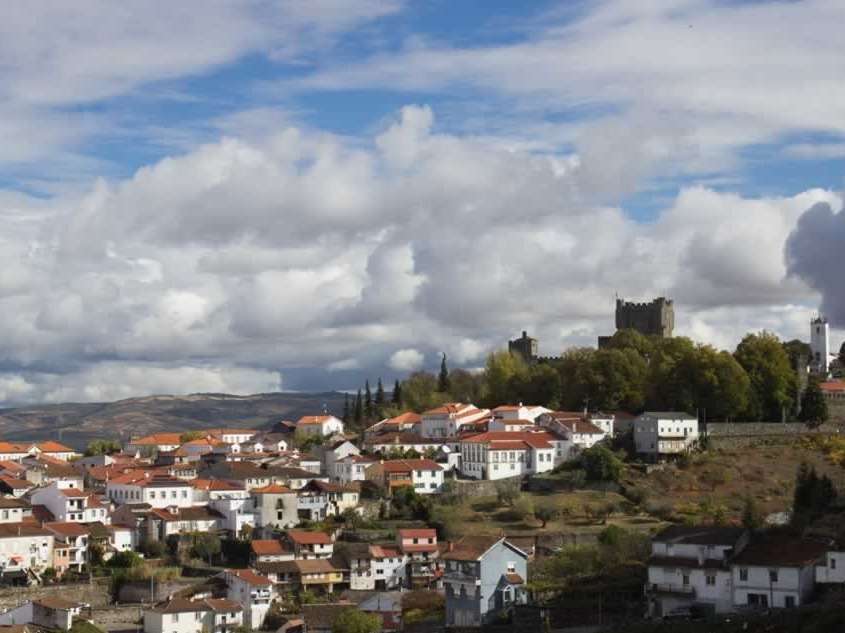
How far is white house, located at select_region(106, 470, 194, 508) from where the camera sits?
7362 centimetres

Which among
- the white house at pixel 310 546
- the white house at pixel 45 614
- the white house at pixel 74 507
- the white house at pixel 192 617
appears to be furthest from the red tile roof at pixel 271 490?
the white house at pixel 45 614

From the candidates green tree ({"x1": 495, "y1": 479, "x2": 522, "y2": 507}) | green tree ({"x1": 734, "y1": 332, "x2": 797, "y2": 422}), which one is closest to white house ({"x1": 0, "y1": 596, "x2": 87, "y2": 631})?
green tree ({"x1": 495, "y1": 479, "x2": 522, "y2": 507})

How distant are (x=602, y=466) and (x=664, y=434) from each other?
661 centimetres

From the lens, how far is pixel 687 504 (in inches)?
2817

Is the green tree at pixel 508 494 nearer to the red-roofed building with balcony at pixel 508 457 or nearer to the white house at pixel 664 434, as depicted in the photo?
the red-roofed building with balcony at pixel 508 457

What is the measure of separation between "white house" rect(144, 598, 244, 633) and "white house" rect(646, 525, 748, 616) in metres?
17.3

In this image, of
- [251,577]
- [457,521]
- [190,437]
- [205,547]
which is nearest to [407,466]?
[457,521]

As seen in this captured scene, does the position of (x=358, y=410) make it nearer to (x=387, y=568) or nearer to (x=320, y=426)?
(x=320, y=426)

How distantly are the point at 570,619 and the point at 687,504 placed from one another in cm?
1949

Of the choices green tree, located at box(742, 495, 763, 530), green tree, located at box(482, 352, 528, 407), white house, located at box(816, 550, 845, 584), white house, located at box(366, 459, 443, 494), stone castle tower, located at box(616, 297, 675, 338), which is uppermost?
stone castle tower, located at box(616, 297, 675, 338)

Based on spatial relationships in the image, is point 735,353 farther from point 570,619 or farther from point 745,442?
point 570,619

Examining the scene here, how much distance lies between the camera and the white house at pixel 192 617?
57219mm

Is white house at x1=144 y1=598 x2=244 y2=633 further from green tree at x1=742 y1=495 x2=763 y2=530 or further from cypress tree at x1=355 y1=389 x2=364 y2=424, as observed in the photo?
cypress tree at x1=355 y1=389 x2=364 y2=424

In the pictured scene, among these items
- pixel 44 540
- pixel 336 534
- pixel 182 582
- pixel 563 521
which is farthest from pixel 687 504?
pixel 44 540
